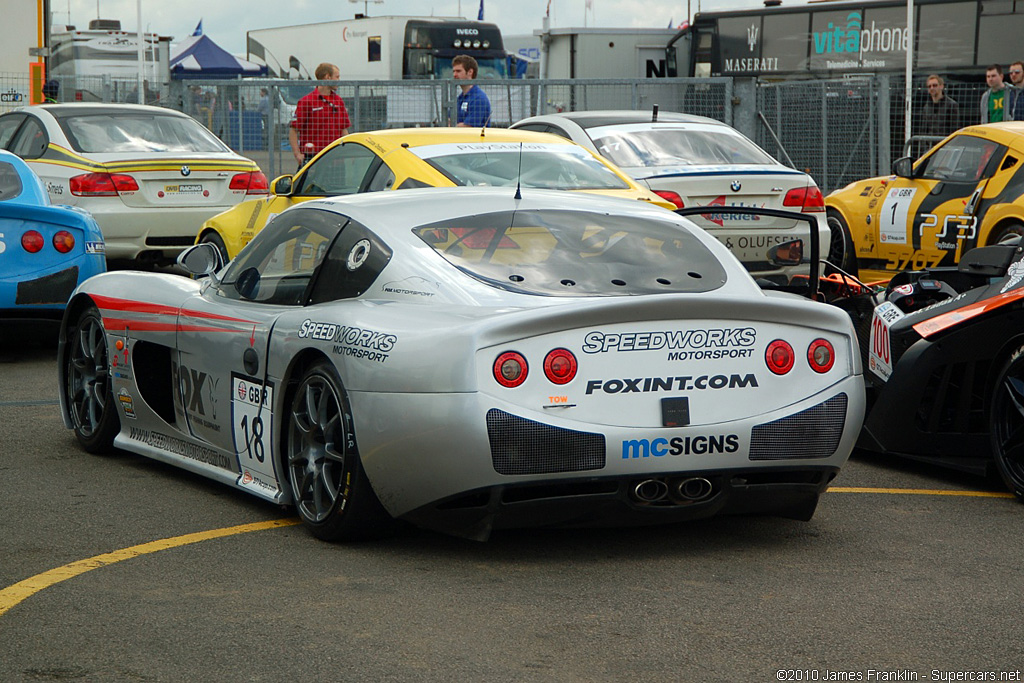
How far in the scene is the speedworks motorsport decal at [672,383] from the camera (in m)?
4.50

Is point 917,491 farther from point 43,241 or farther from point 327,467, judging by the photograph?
point 43,241

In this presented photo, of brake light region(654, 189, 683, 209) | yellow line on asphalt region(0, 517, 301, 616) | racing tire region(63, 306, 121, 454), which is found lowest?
yellow line on asphalt region(0, 517, 301, 616)

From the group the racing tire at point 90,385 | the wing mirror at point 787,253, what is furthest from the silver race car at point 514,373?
the wing mirror at point 787,253

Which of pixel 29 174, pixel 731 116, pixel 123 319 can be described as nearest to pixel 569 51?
pixel 731 116

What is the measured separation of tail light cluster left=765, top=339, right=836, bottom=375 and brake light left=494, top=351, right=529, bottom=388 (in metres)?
0.85

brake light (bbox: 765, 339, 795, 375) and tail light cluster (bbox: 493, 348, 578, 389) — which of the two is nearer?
tail light cluster (bbox: 493, 348, 578, 389)

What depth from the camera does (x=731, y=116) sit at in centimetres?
1984

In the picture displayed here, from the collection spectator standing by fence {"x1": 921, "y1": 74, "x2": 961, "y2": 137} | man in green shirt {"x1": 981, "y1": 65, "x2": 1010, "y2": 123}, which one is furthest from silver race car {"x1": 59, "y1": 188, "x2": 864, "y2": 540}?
spectator standing by fence {"x1": 921, "y1": 74, "x2": 961, "y2": 137}

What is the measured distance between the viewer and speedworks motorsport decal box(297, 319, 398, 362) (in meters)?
4.56

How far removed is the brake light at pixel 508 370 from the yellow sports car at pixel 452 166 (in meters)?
5.27

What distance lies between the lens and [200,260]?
20.7 feet

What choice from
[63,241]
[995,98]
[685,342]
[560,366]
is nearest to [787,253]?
[685,342]

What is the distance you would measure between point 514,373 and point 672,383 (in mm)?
528

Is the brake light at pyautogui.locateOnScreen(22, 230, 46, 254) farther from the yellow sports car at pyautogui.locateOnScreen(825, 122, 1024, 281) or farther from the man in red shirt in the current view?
the man in red shirt
